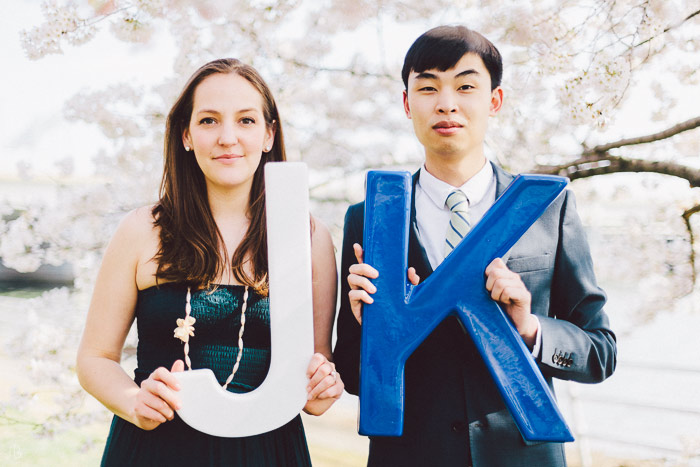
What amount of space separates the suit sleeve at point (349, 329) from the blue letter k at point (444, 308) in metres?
0.28

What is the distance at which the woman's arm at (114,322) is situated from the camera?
5.72 ft

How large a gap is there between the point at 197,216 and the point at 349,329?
0.69m

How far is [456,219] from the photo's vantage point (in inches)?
73.5

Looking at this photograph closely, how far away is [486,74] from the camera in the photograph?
1.96 m

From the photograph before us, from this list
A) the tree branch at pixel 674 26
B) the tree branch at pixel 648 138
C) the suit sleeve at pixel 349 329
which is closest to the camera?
the suit sleeve at pixel 349 329

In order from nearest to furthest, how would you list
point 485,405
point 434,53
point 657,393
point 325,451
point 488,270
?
point 488,270
point 485,405
point 434,53
point 325,451
point 657,393

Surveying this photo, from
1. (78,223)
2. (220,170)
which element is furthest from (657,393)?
(220,170)

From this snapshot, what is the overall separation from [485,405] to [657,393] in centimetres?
1095

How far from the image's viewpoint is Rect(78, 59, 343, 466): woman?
1.82m

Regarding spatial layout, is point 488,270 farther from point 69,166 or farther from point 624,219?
point 69,166

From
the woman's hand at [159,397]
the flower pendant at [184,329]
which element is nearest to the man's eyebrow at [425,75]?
the flower pendant at [184,329]

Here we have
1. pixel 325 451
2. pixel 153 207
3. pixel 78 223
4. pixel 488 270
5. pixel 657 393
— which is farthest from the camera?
pixel 657 393

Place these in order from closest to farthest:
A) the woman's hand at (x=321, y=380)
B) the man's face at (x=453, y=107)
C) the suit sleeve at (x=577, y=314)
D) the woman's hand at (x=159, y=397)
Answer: the woman's hand at (x=159, y=397) < the woman's hand at (x=321, y=380) < the suit sleeve at (x=577, y=314) < the man's face at (x=453, y=107)

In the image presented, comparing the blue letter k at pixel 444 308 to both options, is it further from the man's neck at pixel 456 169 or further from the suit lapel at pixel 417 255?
the man's neck at pixel 456 169
